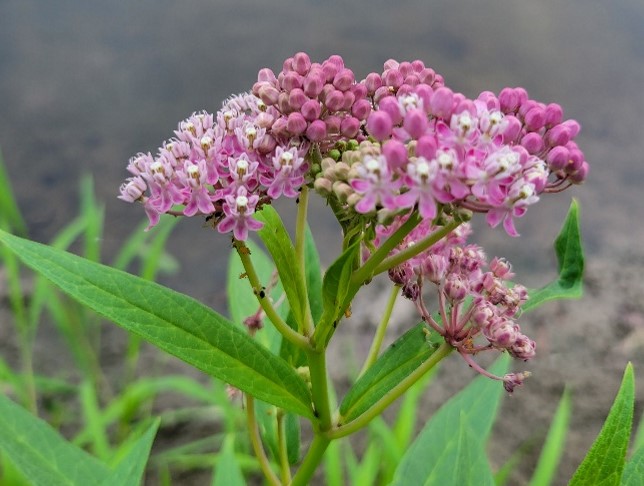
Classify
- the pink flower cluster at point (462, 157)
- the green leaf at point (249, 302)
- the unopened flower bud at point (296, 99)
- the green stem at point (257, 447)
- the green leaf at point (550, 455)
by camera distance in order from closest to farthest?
the pink flower cluster at point (462, 157) < the unopened flower bud at point (296, 99) < the green stem at point (257, 447) < the green leaf at point (249, 302) < the green leaf at point (550, 455)

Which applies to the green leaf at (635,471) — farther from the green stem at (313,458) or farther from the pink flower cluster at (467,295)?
the green stem at (313,458)

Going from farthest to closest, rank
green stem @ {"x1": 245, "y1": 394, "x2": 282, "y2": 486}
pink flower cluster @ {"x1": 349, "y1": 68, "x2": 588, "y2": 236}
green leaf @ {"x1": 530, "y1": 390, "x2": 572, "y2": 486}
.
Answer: green leaf @ {"x1": 530, "y1": 390, "x2": 572, "y2": 486}, green stem @ {"x1": 245, "y1": 394, "x2": 282, "y2": 486}, pink flower cluster @ {"x1": 349, "y1": 68, "x2": 588, "y2": 236}

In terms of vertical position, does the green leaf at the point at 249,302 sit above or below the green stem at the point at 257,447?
above

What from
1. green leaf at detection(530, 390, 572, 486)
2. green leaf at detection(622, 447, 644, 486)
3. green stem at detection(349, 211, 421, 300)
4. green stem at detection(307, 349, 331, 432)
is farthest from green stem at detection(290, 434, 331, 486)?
green leaf at detection(530, 390, 572, 486)

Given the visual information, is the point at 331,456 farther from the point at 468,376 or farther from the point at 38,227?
the point at 38,227

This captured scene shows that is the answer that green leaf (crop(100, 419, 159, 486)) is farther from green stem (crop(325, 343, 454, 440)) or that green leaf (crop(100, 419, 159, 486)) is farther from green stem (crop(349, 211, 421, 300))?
green stem (crop(349, 211, 421, 300))

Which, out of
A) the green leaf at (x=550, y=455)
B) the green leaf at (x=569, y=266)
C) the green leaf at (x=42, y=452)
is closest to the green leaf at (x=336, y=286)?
the green leaf at (x=569, y=266)
